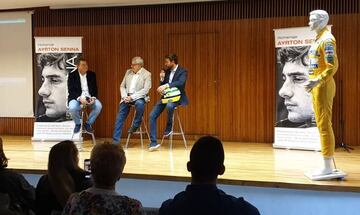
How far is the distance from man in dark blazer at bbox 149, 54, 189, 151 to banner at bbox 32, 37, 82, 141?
5.42ft

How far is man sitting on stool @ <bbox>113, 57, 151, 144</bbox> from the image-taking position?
6.27 meters

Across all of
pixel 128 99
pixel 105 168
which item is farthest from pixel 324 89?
pixel 128 99

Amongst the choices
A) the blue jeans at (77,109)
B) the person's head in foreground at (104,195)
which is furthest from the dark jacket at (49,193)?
the blue jeans at (77,109)

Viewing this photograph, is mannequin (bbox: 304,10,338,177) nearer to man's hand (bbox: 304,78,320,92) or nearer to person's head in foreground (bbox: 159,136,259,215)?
man's hand (bbox: 304,78,320,92)

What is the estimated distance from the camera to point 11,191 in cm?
255

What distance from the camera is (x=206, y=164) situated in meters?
1.81

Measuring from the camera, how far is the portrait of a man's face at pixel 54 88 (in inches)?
283

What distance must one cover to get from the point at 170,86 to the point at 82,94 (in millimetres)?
1370

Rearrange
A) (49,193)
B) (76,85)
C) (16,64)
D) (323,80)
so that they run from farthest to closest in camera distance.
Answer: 1. (16,64)
2. (76,85)
3. (323,80)
4. (49,193)

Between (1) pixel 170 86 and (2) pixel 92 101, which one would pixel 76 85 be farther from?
(1) pixel 170 86

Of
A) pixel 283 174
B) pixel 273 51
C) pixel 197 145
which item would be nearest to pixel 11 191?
pixel 197 145

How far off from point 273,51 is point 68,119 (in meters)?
3.35

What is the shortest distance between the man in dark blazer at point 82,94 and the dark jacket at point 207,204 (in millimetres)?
4786

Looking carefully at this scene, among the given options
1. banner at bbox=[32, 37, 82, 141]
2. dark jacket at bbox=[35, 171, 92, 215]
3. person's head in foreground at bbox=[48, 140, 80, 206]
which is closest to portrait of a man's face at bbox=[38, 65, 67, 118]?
banner at bbox=[32, 37, 82, 141]
